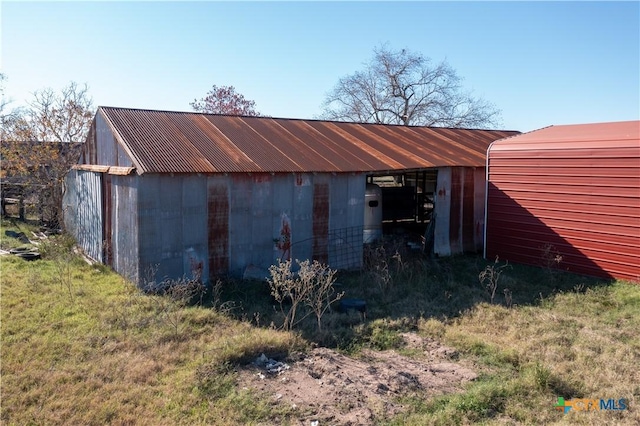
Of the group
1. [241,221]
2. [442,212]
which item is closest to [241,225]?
[241,221]

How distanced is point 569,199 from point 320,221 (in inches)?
239

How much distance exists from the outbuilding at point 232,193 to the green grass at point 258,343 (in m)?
0.89

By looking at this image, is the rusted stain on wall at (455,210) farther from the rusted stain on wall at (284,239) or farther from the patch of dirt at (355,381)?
the patch of dirt at (355,381)

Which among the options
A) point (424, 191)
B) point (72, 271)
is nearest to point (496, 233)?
point (424, 191)

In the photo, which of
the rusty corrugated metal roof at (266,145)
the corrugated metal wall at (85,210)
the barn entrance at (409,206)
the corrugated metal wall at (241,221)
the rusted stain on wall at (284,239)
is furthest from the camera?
the barn entrance at (409,206)

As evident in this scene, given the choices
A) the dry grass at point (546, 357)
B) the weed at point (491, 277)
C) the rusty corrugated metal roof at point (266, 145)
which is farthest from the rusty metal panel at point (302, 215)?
A: the weed at point (491, 277)

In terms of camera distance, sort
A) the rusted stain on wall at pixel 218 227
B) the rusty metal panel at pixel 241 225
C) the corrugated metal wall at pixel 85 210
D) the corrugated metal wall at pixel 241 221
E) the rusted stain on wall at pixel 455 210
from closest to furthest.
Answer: the corrugated metal wall at pixel 241 221
the rusted stain on wall at pixel 218 227
the rusty metal panel at pixel 241 225
the corrugated metal wall at pixel 85 210
the rusted stain on wall at pixel 455 210

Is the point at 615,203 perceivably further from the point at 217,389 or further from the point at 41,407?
the point at 41,407

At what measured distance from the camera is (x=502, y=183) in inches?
507

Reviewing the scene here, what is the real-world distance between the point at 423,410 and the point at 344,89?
32.8 metres

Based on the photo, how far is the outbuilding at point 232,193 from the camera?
30.0 feet

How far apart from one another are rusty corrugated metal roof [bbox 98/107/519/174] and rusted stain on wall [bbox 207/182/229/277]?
492 millimetres

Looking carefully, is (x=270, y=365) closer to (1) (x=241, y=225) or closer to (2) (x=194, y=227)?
(2) (x=194, y=227)

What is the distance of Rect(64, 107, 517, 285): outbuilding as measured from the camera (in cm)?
913
